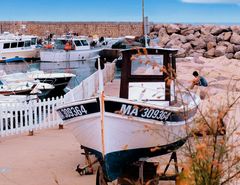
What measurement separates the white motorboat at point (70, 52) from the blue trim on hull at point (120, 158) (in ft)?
150

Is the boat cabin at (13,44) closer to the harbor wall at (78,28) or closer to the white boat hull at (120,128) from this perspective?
the white boat hull at (120,128)

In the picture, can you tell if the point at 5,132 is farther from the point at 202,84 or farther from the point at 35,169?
the point at 202,84

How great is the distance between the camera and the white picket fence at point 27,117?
1441 centimetres

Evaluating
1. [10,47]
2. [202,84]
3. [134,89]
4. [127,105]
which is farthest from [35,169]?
[10,47]

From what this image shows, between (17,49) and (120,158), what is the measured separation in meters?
45.9

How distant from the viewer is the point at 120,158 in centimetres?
898

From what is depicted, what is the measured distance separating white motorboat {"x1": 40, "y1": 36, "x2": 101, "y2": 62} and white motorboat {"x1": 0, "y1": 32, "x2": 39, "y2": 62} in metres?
1.16

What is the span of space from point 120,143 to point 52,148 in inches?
172

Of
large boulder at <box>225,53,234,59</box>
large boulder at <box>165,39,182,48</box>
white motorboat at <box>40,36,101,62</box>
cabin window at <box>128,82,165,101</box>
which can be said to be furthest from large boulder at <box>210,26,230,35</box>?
cabin window at <box>128,82,165,101</box>

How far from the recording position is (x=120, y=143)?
8.84 metres

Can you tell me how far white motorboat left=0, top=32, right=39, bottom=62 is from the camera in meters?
51.8

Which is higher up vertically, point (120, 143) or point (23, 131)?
point (120, 143)

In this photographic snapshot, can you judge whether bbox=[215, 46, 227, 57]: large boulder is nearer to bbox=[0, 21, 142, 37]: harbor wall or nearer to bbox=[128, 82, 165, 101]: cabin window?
bbox=[128, 82, 165, 101]: cabin window

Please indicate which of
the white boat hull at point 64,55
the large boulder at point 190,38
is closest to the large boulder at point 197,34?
the large boulder at point 190,38
